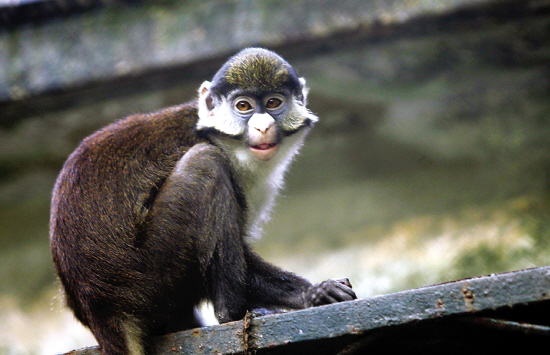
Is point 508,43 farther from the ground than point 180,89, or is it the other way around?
point 508,43

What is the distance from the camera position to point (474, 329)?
1986mm

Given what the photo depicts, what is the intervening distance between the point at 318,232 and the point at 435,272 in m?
1.09

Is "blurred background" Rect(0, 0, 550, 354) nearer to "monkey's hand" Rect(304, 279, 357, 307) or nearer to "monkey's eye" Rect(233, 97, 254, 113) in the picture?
"monkey's eye" Rect(233, 97, 254, 113)

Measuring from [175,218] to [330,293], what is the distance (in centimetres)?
79

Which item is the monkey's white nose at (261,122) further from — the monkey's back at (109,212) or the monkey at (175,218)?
the monkey's back at (109,212)

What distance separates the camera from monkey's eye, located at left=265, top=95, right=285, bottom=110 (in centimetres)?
312

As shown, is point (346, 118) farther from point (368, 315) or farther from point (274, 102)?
point (368, 315)

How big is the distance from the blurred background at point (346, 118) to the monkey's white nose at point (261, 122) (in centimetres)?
155

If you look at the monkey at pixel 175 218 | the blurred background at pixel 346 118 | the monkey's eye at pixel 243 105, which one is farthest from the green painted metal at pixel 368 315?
the blurred background at pixel 346 118

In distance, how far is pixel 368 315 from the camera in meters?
1.95

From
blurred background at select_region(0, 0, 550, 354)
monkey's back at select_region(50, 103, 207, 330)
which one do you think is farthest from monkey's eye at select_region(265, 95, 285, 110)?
blurred background at select_region(0, 0, 550, 354)

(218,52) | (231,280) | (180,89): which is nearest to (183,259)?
(231,280)

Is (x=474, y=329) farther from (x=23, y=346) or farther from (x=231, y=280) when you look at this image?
(x=23, y=346)

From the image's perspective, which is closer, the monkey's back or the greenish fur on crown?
the monkey's back
